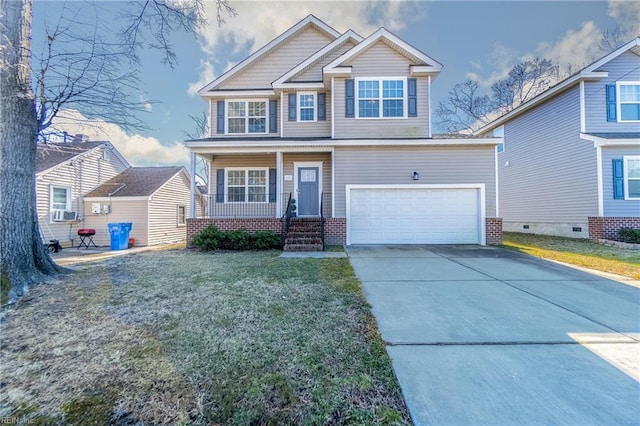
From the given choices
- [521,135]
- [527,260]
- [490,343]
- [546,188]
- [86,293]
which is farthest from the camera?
[521,135]

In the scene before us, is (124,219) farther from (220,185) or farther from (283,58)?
(283,58)

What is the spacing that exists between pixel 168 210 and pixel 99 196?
2.99 meters

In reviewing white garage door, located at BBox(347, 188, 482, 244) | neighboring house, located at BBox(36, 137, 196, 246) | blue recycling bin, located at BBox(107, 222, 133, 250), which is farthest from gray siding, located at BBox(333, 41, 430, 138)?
blue recycling bin, located at BBox(107, 222, 133, 250)

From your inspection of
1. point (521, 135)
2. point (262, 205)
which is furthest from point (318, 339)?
point (521, 135)

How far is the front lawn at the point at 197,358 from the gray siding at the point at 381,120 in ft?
24.8

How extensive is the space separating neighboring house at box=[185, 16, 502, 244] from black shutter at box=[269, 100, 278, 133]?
1.47 feet

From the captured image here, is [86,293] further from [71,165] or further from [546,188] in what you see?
[546,188]

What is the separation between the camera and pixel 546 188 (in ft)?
45.0

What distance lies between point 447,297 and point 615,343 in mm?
1806

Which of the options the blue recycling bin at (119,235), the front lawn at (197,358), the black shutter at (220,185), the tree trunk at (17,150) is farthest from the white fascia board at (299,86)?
the front lawn at (197,358)

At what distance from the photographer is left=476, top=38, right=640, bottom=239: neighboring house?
10.9 m

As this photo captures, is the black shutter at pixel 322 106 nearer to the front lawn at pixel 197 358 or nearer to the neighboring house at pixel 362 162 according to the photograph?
the neighboring house at pixel 362 162

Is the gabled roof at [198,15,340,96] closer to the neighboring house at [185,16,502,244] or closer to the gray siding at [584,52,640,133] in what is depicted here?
the neighboring house at [185,16,502,244]

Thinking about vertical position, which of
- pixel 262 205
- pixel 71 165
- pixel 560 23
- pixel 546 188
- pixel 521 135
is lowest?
pixel 262 205
